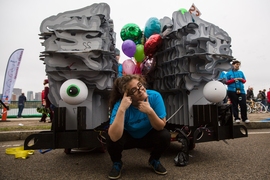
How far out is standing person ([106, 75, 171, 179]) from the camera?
1.89 meters

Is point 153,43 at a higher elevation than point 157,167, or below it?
higher

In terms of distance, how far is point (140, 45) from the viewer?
3963 millimetres

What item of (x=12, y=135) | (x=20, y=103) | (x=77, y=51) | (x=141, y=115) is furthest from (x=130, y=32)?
(x=20, y=103)

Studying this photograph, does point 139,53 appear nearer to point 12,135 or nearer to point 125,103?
point 125,103

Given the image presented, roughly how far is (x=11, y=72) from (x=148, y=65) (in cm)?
746

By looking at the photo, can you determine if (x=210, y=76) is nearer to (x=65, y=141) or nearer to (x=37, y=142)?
(x=65, y=141)

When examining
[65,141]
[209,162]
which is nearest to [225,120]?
[209,162]

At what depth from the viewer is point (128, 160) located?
106 inches

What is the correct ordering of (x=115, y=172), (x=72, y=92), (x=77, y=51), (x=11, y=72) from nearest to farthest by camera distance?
(x=115, y=172) → (x=72, y=92) → (x=77, y=51) → (x=11, y=72)

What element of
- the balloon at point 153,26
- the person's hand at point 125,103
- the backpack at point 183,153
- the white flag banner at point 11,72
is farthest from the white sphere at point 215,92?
the white flag banner at point 11,72

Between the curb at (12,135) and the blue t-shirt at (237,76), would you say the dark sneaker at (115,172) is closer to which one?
the curb at (12,135)

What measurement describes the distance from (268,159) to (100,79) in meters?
2.19

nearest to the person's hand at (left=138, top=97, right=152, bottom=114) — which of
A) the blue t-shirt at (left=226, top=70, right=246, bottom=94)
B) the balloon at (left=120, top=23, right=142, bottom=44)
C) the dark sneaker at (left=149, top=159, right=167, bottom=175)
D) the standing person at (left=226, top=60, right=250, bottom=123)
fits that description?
the dark sneaker at (left=149, top=159, right=167, bottom=175)

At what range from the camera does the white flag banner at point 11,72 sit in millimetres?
8906
